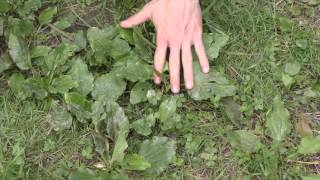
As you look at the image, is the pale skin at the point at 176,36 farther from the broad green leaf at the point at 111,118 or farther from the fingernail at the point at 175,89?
the broad green leaf at the point at 111,118

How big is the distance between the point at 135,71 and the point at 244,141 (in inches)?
22.7

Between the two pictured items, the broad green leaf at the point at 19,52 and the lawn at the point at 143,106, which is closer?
the lawn at the point at 143,106

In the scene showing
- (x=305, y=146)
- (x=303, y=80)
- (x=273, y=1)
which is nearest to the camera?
(x=305, y=146)

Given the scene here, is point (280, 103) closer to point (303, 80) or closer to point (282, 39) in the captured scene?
point (303, 80)

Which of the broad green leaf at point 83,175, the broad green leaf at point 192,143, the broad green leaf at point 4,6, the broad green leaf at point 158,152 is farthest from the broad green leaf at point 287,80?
the broad green leaf at point 4,6

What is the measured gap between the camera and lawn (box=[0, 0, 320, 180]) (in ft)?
7.93

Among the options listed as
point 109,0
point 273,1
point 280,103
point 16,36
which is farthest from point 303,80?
point 16,36

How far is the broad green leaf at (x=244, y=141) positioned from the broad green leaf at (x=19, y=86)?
934mm

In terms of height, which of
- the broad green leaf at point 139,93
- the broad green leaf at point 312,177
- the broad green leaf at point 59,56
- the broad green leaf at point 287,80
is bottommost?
the broad green leaf at point 312,177

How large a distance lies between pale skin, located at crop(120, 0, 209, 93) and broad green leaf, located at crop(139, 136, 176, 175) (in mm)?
244

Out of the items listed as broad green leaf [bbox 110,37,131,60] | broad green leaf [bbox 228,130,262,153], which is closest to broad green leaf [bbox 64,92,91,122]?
broad green leaf [bbox 110,37,131,60]

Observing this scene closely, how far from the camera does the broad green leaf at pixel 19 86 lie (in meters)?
2.49

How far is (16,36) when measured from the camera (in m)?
2.54

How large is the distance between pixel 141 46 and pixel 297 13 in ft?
2.75
